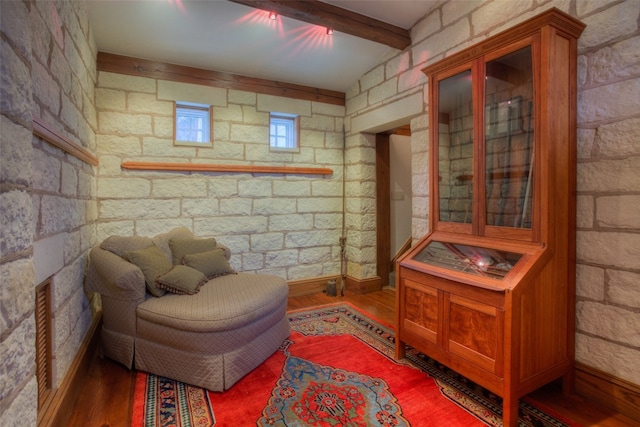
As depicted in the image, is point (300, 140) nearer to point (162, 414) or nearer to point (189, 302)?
point (189, 302)

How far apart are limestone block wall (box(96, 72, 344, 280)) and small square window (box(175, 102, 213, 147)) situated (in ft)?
0.29

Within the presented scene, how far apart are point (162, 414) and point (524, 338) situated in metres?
2.03

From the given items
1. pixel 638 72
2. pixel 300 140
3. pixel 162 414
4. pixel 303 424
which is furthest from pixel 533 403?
pixel 300 140

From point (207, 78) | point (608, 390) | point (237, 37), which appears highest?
point (237, 37)

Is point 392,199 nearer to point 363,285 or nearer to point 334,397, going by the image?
point 363,285

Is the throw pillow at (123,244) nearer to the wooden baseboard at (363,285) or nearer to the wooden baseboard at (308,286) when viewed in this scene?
the wooden baseboard at (308,286)

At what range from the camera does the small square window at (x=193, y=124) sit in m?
3.56

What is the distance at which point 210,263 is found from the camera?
9.48 feet

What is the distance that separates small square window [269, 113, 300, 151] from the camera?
13.3ft

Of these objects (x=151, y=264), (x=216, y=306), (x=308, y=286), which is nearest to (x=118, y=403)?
(x=216, y=306)

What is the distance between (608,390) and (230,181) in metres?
3.51

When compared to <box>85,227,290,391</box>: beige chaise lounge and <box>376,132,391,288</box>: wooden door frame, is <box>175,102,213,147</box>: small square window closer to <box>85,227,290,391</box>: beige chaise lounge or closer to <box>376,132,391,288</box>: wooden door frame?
<box>85,227,290,391</box>: beige chaise lounge

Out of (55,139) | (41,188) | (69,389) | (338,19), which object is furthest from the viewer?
(338,19)

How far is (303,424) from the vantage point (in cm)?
177
